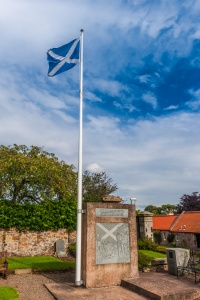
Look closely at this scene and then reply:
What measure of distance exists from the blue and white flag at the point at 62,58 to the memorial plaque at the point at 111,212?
5819mm

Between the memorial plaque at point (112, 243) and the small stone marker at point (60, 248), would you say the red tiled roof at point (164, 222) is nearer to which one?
the small stone marker at point (60, 248)

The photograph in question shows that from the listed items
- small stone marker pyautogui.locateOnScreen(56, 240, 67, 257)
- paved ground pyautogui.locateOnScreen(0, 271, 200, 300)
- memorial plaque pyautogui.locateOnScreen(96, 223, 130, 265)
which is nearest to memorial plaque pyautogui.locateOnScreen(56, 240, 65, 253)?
small stone marker pyautogui.locateOnScreen(56, 240, 67, 257)

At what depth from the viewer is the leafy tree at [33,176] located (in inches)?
680

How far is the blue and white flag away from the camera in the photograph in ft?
34.5

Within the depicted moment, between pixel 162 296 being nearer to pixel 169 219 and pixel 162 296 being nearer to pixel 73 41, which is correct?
pixel 73 41

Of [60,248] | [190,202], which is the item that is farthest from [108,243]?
[190,202]

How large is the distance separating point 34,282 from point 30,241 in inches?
309

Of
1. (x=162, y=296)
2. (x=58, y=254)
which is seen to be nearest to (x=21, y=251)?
(x=58, y=254)

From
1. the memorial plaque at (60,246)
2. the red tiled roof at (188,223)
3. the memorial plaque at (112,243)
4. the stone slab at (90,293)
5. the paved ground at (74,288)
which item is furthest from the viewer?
the red tiled roof at (188,223)

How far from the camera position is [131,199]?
40.6 feet

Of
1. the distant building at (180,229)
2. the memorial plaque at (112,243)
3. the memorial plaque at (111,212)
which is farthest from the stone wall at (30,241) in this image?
the distant building at (180,229)

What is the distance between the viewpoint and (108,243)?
32.2 ft

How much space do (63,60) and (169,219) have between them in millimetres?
35248

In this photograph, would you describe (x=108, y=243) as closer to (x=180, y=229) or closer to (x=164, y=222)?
(x=180, y=229)
